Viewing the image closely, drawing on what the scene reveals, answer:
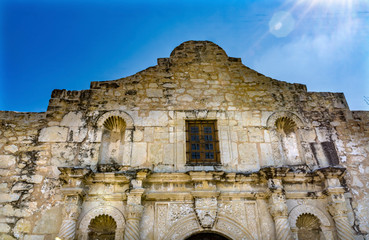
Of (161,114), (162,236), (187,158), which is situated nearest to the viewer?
(162,236)

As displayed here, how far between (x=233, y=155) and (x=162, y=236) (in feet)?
7.51

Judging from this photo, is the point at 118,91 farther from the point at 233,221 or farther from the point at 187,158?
the point at 233,221

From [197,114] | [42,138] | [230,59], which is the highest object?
[230,59]

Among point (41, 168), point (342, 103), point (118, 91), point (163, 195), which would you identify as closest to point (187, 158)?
point (163, 195)

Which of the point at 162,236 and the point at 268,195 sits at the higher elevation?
the point at 268,195

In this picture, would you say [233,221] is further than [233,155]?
No

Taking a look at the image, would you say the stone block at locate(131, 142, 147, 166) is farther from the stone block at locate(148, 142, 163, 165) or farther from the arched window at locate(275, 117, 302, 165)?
the arched window at locate(275, 117, 302, 165)

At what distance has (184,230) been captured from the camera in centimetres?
571

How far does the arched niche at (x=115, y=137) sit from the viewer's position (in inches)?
258

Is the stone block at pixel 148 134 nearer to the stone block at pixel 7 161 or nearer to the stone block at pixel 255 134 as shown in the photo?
the stone block at pixel 255 134

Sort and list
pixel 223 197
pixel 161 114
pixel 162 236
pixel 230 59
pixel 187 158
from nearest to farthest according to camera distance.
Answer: pixel 162 236 → pixel 223 197 → pixel 187 158 → pixel 161 114 → pixel 230 59

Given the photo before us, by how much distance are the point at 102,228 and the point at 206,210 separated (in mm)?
2157

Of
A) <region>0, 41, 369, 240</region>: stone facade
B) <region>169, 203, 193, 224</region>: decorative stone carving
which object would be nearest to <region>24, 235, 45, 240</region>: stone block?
<region>0, 41, 369, 240</region>: stone facade

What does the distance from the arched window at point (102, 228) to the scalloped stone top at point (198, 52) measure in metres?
4.34
